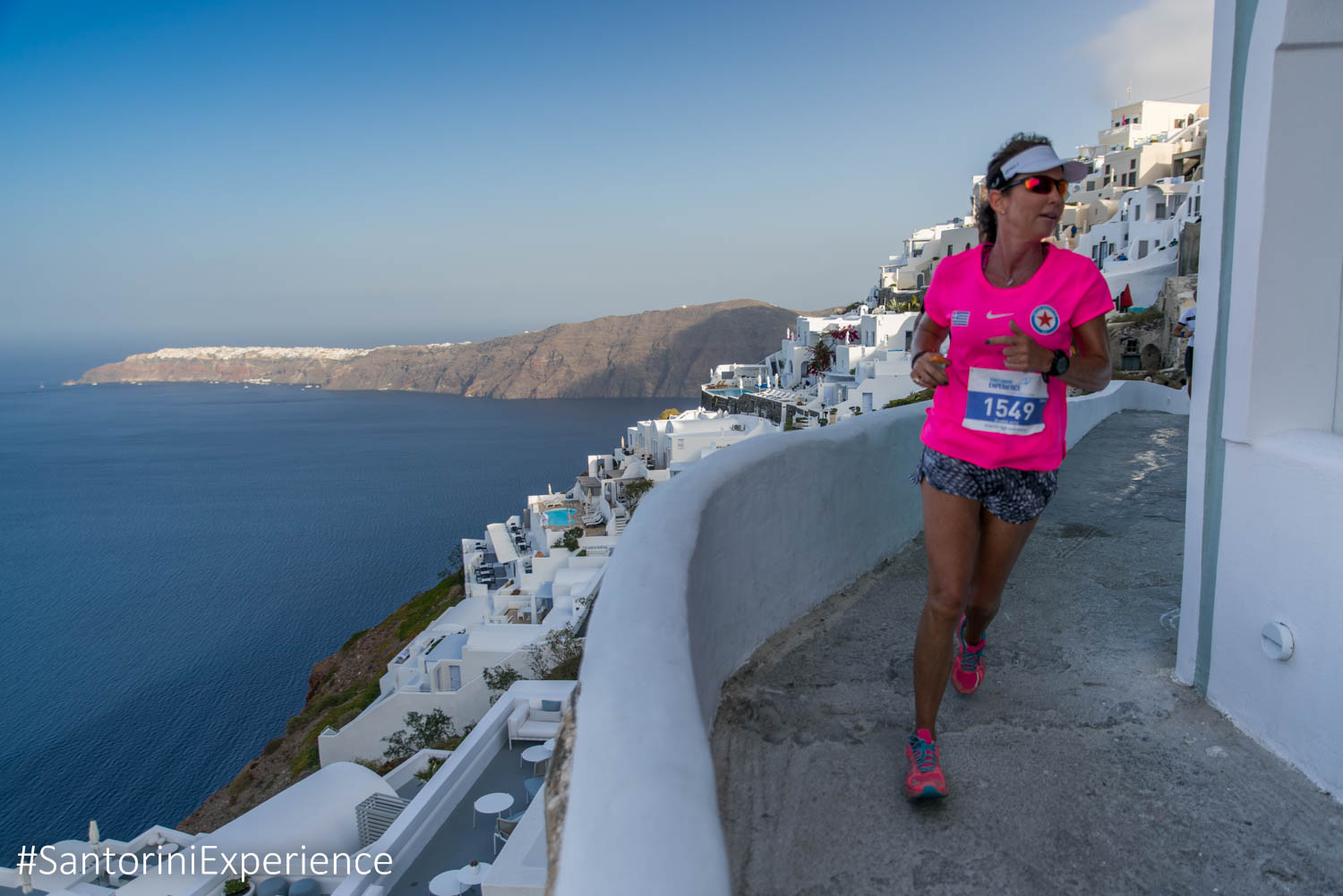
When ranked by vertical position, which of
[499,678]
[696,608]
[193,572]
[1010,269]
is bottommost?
[193,572]

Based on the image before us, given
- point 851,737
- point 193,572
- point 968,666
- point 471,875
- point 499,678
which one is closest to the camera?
point 851,737

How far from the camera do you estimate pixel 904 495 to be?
3877 millimetres

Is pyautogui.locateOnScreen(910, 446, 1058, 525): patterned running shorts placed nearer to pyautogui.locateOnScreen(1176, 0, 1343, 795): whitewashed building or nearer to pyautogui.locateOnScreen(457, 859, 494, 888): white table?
pyautogui.locateOnScreen(1176, 0, 1343, 795): whitewashed building

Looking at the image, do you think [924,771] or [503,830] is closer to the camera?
[924,771]

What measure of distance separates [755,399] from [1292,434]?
144ft

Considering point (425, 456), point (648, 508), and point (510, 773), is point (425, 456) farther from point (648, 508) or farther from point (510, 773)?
point (648, 508)

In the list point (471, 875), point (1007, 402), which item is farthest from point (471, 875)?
point (1007, 402)

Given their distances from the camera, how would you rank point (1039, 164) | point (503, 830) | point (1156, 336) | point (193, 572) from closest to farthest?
1. point (1039, 164)
2. point (503, 830)
3. point (1156, 336)
4. point (193, 572)

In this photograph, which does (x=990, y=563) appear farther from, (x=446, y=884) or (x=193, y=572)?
(x=193, y=572)

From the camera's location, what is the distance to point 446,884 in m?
6.30

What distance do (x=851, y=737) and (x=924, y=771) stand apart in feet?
1.06

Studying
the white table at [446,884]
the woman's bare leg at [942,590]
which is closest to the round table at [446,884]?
the white table at [446,884]

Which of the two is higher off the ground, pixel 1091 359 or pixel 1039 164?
pixel 1039 164

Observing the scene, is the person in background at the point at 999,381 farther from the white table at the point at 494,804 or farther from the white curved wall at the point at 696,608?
the white table at the point at 494,804
